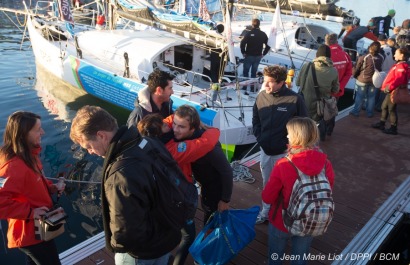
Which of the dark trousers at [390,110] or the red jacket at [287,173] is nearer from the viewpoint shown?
the red jacket at [287,173]

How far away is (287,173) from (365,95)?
5.46 meters

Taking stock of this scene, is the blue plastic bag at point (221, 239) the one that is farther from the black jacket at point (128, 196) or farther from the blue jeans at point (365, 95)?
the blue jeans at point (365, 95)

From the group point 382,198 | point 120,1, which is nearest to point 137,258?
point 382,198

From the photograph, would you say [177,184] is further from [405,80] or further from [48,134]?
[48,134]

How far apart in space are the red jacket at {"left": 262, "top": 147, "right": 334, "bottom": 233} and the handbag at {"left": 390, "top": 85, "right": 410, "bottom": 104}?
4.18m

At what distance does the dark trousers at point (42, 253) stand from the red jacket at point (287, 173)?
1722 millimetres

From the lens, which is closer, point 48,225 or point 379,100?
point 48,225

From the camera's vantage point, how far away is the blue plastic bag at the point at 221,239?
2.89m

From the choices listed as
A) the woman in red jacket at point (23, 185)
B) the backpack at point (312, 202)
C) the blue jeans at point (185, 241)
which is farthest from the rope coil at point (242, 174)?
the woman in red jacket at point (23, 185)

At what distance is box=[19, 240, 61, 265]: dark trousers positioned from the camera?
2609mm

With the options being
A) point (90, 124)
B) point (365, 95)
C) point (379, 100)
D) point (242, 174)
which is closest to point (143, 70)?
point (242, 174)

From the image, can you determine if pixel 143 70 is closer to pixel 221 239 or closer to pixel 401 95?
pixel 401 95

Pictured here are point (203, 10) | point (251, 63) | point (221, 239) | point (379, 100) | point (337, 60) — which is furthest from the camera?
point (203, 10)

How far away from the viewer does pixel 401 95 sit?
19.7 ft
